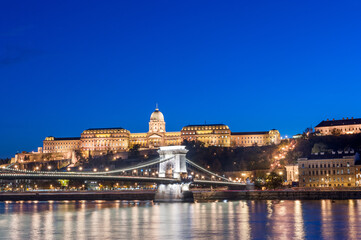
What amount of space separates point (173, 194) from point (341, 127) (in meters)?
65.5

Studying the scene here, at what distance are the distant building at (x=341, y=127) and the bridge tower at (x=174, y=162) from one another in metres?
59.1

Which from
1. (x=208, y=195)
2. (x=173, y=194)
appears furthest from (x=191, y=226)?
(x=208, y=195)

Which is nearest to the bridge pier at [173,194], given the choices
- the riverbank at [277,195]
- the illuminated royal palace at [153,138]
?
the riverbank at [277,195]

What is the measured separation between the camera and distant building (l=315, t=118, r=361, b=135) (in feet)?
358

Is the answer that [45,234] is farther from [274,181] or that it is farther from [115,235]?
[274,181]

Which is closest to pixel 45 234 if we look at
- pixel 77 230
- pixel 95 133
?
pixel 77 230

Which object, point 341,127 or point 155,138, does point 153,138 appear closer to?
point 155,138

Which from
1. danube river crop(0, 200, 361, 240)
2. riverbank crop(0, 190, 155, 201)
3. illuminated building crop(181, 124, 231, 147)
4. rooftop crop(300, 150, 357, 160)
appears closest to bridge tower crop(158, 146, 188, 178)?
danube river crop(0, 200, 361, 240)

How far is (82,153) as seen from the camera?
139375mm

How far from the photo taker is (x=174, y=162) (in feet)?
184

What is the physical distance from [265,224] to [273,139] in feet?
337

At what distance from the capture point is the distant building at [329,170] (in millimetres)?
71812

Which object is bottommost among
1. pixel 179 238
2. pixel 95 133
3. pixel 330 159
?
pixel 179 238

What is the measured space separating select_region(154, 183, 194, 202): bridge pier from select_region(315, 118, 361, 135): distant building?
61.6 m
